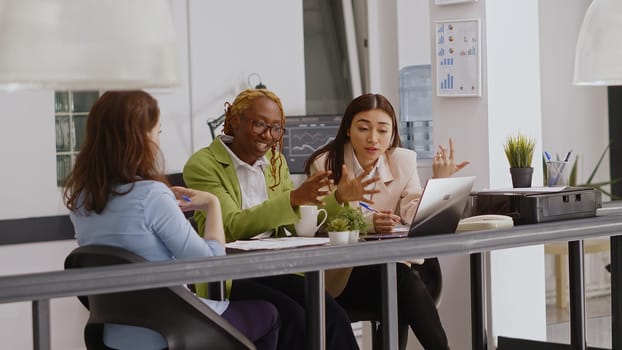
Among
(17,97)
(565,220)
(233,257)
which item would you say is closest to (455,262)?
(565,220)

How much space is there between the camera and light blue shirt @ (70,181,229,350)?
9.79 feet

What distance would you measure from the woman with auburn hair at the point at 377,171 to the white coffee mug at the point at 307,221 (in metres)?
0.30

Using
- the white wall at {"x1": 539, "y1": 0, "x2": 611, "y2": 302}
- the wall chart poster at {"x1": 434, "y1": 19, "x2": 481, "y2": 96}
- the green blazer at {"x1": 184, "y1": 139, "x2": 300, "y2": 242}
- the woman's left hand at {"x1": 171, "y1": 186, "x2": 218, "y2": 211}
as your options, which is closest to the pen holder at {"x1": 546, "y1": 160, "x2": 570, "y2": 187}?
the green blazer at {"x1": 184, "y1": 139, "x2": 300, "y2": 242}

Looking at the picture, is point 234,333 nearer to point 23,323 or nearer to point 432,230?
point 432,230

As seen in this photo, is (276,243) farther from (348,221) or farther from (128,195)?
(128,195)

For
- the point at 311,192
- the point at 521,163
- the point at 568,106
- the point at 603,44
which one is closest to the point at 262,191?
the point at 311,192

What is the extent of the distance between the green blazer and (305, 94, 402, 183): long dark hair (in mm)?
440

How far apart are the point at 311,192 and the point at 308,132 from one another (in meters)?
2.91

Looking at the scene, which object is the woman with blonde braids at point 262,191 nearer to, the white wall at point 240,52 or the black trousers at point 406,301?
the black trousers at point 406,301

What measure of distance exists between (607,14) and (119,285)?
178cm

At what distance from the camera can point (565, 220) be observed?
3367 mm

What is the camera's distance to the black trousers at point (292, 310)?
3549mm

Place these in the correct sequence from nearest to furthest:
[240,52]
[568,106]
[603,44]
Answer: [603,44] → [240,52] → [568,106]

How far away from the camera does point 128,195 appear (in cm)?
300
